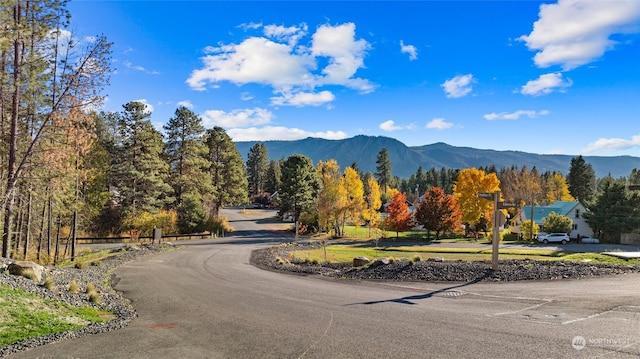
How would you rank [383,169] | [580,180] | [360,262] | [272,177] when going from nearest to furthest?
[360,262] → [580,180] → [383,169] → [272,177]

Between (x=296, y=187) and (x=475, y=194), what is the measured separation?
28.0 metres

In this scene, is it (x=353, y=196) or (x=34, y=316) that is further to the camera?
(x=353, y=196)

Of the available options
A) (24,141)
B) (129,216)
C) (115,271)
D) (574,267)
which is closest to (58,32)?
(24,141)

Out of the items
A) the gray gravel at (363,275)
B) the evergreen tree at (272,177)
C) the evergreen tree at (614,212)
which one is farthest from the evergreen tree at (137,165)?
the evergreen tree at (272,177)

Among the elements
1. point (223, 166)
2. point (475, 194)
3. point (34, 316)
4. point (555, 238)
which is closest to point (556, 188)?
point (555, 238)

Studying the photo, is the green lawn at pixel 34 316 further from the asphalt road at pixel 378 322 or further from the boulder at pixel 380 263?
the boulder at pixel 380 263

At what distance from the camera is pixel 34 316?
10516mm

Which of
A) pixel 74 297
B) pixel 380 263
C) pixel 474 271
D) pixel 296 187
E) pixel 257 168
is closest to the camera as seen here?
pixel 74 297

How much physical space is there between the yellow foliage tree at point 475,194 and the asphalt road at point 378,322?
43.8 metres

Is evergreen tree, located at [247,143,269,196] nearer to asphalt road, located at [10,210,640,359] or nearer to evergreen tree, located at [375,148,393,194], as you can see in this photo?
evergreen tree, located at [375,148,393,194]

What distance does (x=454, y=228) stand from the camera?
186 feet

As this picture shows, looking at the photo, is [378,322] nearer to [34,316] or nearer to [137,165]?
[34,316]

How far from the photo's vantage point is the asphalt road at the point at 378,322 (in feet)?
27.9

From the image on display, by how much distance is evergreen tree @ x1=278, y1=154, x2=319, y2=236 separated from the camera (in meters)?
61.3
